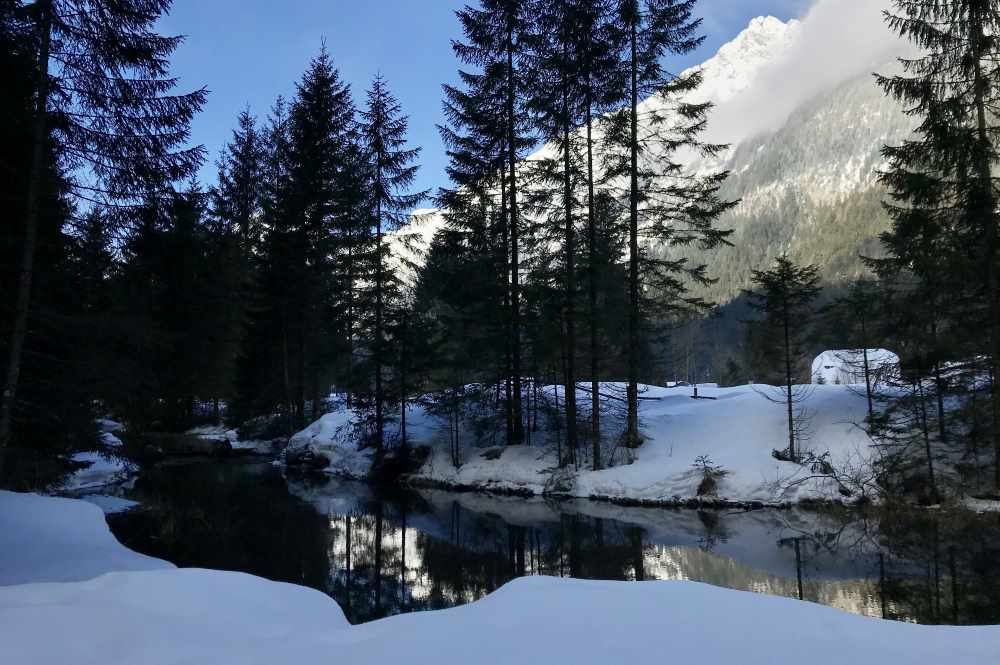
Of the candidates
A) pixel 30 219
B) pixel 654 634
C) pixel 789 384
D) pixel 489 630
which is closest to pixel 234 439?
pixel 30 219

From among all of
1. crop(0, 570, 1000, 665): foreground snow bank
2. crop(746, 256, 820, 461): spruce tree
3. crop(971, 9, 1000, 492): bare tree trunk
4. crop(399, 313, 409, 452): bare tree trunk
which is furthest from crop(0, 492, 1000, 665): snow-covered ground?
crop(399, 313, 409, 452): bare tree trunk

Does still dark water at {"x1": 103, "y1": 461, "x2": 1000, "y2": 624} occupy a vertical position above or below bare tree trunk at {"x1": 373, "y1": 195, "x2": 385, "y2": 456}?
below

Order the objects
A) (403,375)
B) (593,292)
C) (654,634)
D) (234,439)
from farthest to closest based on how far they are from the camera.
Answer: (234,439) < (403,375) < (593,292) < (654,634)

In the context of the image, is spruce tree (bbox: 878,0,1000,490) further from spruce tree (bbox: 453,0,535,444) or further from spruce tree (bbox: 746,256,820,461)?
spruce tree (bbox: 453,0,535,444)

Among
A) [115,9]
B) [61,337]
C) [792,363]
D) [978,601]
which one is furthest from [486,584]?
[792,363]

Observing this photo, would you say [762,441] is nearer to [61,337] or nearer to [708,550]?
[708,550]

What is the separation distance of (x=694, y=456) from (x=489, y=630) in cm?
1648

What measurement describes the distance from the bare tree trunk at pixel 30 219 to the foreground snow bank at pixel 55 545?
46.5 inches

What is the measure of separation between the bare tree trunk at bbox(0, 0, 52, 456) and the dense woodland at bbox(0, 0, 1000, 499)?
0.18ft

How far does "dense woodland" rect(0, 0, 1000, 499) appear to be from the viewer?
406 inches

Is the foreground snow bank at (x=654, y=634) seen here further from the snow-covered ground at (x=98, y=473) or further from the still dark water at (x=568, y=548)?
the snow-covered ground at (x=98, y=473)

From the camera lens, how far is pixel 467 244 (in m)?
23.4

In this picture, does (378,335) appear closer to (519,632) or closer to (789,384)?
(789,384)

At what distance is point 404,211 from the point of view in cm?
2492
